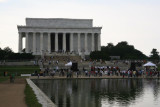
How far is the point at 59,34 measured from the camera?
10738cm

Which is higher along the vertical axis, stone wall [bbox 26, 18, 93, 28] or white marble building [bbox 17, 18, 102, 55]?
stone wall [bbox 26, 18, 93, 28]

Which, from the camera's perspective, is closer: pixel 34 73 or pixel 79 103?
pixel 79 103

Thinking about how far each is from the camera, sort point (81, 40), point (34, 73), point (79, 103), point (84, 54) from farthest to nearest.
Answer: point (81, 40) < point (84, 54) < point (34, 73) < point (79, 103)

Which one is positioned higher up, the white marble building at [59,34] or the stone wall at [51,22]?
the stone wall at [51,22]

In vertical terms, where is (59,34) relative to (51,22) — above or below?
below

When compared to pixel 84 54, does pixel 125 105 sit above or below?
below

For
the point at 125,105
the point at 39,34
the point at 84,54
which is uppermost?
the point at 39,34

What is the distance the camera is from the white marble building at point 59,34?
101 m

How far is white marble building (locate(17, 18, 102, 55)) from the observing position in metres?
101

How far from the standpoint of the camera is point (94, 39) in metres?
107

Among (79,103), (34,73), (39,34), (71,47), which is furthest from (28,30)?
(79,103)

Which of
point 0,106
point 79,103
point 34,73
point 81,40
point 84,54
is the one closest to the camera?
point 0,106

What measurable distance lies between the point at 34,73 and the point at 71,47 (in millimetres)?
49182

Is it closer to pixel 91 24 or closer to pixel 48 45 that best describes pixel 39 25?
pixel 48 45
